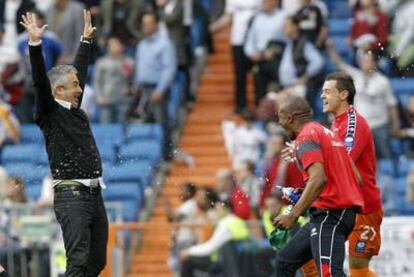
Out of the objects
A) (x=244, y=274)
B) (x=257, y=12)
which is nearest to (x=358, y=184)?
(x=244, y=274)

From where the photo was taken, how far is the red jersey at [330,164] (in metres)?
14.5

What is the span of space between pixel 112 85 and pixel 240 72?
72.8 inches

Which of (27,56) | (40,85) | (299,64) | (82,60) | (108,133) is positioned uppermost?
(27,56)

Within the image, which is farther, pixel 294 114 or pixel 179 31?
pixel 179 31

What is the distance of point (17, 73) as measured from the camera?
974 inches

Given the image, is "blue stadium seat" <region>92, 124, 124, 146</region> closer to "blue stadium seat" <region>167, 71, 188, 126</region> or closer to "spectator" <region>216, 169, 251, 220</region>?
"blue stadium seat" <region>167, 71, 188, 126</region>

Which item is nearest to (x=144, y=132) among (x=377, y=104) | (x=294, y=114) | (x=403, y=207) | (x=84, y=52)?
(x=377, y=104)

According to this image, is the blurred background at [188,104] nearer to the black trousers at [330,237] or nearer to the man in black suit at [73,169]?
the man in black suit at [73,169]

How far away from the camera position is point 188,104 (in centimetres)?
2511

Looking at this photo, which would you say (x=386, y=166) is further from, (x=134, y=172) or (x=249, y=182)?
(x=134, y=172)

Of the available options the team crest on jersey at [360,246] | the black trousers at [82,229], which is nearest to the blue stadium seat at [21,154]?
the black trousers at [82,229]

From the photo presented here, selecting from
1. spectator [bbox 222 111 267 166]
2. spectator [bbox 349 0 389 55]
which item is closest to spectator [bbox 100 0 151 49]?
spectator [bbox 222 111 267 166]

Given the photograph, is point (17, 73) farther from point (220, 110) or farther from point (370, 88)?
point (370, 88)

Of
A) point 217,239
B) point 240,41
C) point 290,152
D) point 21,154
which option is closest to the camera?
point 290,152
